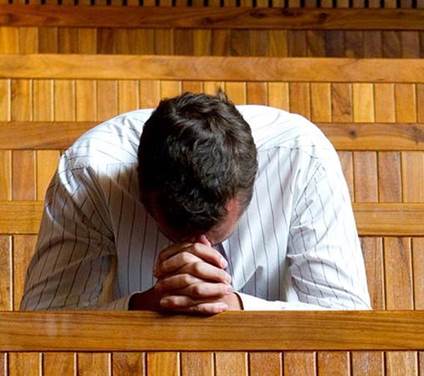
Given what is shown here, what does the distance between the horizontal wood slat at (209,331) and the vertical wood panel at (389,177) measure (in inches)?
15.2

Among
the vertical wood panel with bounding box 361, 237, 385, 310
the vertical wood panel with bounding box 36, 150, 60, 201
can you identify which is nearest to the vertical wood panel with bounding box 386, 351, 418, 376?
the vertical wood panel with bounding box 361, 237, 385, 310

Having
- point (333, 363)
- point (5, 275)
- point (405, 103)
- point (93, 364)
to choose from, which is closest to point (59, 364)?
point (93, 364)

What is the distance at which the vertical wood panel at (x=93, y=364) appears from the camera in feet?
2.01

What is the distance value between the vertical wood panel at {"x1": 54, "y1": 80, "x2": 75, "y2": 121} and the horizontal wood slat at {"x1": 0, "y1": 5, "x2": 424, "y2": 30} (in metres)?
0.36

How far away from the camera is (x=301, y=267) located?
0.76 meters

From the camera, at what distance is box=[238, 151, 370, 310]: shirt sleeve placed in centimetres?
75

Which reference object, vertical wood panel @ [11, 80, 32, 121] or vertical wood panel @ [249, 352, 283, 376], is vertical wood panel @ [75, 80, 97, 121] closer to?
vertical wood panel @ [11, 80, 32, 121]

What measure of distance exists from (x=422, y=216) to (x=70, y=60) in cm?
32

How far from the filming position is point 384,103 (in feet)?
3.63

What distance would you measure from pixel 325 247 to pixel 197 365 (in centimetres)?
16

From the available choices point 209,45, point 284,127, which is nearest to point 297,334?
point 284,127

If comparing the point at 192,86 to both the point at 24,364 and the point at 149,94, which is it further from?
the point at 24,364

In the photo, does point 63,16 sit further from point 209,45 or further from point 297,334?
point 297,334

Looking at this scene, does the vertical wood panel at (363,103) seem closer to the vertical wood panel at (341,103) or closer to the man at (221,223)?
the vertical wood panel at (341,103)
